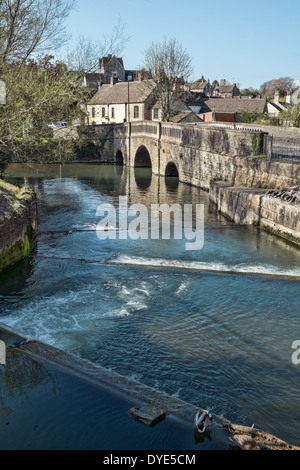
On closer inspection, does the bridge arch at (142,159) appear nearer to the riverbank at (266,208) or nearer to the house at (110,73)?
the riverbank at (266,208)

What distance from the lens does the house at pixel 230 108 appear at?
5435 centimetres

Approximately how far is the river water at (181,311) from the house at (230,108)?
37033 millimetres

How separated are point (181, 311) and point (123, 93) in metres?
48.8

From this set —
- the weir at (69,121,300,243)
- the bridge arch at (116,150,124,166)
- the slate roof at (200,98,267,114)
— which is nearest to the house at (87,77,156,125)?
the bridge arch at (116,150,124,166)

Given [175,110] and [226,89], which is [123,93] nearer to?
[175,110]

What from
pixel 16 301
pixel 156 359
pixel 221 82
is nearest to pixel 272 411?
pixel 156 359

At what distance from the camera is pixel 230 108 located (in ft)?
189

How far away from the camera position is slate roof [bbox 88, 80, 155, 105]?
52688 mm

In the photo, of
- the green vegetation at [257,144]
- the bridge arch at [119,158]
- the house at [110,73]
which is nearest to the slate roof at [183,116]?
the bridge arch at [119,158]

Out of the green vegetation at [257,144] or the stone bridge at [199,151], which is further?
the green vegetation at [257,144]

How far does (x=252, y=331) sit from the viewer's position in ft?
34.3

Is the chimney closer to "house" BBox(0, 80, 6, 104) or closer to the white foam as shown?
"house" BBox(0, 80, 6, 104)

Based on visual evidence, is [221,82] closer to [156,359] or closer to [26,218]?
[26,218]

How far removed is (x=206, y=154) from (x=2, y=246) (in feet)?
66.6
